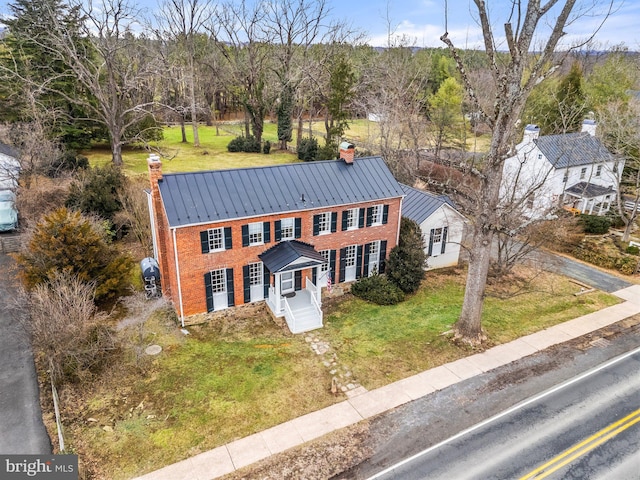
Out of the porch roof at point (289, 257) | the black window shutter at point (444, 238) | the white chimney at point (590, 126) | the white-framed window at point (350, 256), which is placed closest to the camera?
the porch roof at point (289, 257)

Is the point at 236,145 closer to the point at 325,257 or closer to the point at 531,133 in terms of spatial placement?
the point at 531,133

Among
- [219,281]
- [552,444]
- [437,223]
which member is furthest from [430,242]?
[552,444]

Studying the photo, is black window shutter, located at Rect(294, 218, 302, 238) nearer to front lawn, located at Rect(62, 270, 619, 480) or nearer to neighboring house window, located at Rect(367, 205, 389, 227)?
neighboring house window, located at Rect(367, 205, 389, 227)

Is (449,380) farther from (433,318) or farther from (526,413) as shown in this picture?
(433,318)

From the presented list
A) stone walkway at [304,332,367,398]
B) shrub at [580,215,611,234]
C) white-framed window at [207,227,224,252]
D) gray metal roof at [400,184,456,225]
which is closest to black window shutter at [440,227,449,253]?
gray metal roof at [400,184,456,225]

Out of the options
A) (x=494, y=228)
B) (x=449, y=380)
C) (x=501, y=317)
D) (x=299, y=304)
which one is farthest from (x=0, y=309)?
(x=501, y=317)

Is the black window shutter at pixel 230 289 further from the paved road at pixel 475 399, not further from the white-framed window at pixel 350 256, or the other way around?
the paved road at pixel 475 399

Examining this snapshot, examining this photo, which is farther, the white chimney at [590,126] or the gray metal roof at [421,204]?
the white chimney at [590,126]

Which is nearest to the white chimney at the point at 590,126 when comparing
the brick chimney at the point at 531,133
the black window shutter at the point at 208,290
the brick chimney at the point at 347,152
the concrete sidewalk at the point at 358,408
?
the brick chimney at the point at 531,133
